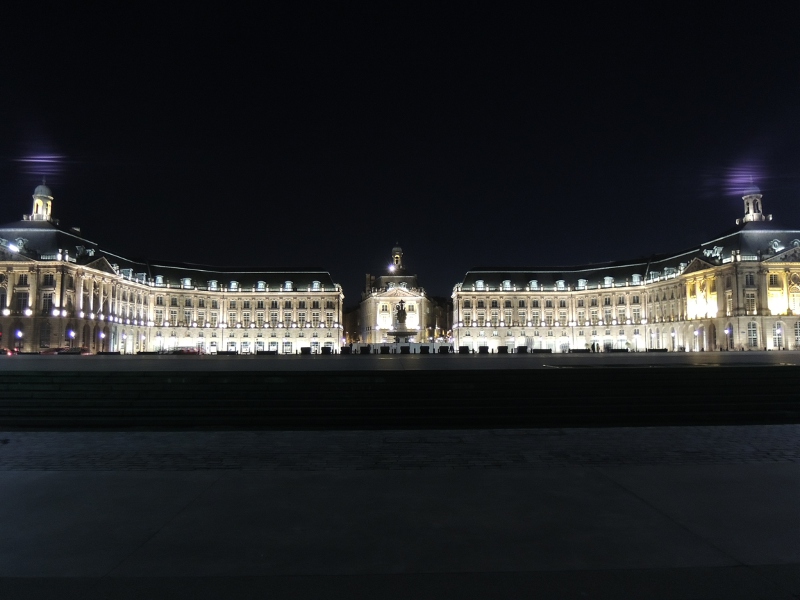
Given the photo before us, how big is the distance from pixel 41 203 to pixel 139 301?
83.2 feet

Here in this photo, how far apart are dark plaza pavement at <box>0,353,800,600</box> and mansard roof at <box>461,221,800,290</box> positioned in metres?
89.2

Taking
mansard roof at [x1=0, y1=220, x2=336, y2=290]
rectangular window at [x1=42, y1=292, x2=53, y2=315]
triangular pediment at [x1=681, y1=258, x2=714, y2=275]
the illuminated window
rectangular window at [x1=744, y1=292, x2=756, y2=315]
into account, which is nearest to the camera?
rectangular window at [x1=42, y1=292, x2=53, y2=315]

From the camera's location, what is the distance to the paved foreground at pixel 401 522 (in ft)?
17.6

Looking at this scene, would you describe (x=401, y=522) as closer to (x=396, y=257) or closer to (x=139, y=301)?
(x=139, y=301)

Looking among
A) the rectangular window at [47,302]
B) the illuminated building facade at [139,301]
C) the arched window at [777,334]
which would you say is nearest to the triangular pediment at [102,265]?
the illuminated building facade at [139,301]

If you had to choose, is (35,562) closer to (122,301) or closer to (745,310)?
(745,310)

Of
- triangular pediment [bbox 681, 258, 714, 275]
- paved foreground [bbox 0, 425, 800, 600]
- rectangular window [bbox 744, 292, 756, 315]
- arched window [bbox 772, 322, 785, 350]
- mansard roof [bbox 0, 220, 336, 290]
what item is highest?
mansard roof [bbox 0, 220, 336, 290]

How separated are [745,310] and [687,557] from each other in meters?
91.0

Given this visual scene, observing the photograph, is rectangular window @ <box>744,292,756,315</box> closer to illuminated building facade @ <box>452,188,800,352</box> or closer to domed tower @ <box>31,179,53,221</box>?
illuminated building facade @ <box>452,188,800,352</box>

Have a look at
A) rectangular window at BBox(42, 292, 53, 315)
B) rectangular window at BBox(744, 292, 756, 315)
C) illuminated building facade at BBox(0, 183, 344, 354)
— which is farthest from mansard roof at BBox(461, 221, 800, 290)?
rectangular window at BBox(42, 292, 53, 315)

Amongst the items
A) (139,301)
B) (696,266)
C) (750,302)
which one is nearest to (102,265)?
(139,301)

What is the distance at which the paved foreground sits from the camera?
536 cm

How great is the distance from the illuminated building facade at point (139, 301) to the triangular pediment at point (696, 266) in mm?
60871

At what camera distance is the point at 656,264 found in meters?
115
